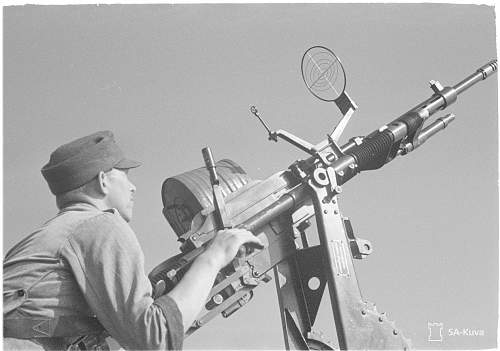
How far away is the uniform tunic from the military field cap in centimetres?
44

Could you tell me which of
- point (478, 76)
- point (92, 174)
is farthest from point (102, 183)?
point (478, 76)

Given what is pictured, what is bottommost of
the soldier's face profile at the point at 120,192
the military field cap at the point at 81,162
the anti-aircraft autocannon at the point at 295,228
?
the anti-aircraft autocannon at the point at 295,228

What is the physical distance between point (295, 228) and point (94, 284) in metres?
2.64

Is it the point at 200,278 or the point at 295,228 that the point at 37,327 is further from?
the point at 295,228

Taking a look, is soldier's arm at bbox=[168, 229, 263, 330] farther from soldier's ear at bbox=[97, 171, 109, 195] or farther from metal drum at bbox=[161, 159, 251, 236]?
metal drum at bbox=[161, 159, 251, 236]

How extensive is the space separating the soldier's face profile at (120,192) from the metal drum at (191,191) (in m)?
1.36

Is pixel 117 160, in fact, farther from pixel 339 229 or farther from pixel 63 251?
pixel 339 229

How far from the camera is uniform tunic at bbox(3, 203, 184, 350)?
10.7 ft

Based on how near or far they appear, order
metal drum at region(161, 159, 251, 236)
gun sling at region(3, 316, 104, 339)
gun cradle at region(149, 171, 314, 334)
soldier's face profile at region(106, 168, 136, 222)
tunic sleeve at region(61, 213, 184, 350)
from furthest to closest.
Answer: metal drum at region(161, 159, 251, 236) → gun cradle at region(149, 171, 314, 334) → soldier's face profile at region(106, 168, 136, 222) → gun sling at region(3, 316, 104, 339) → tunic sleeve at region(61, 213, 184, 350)

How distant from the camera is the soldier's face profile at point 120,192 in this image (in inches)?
155

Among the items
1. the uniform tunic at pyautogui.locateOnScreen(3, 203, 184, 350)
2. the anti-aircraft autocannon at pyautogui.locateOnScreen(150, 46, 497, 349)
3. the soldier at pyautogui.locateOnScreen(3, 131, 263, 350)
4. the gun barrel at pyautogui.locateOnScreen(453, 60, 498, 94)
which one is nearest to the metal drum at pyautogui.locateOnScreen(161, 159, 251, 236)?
the anti-aircraft autocannon at pyautogui.locateOnScreen(150, 46, 497, 349)

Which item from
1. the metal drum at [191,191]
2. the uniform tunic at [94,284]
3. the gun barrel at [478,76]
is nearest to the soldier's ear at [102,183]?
the uniform tunic at [94,284]

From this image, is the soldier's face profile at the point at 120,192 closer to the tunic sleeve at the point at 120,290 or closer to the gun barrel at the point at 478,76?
the tunic sleeve at the point at 120,290

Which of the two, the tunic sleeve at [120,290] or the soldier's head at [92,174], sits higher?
the soldier's head at [92,174]
